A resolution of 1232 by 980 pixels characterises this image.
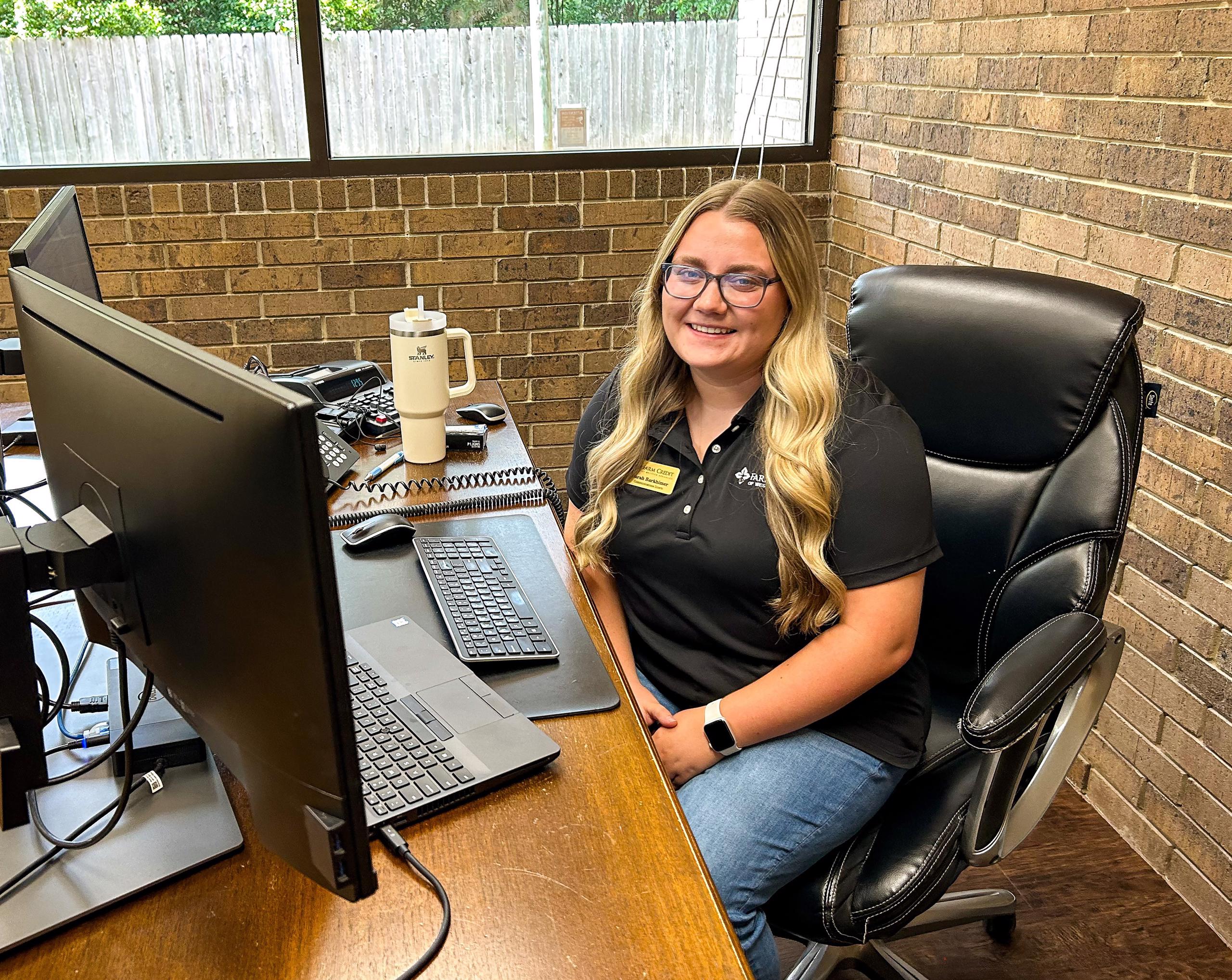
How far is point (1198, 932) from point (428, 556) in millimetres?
1557

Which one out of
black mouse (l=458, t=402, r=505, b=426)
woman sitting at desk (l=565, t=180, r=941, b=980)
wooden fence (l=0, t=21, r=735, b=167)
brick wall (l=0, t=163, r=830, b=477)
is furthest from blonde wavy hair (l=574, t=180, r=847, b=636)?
wooden fence (l=0, t=21, r=735, b=167)

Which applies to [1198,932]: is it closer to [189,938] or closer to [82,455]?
[189,938]

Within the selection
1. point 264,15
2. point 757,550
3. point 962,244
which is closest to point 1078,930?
point 757,550

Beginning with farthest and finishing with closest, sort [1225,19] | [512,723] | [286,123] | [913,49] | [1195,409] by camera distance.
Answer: [286,123] → [913,49] → [1195,409] → [1225,19] → [512,723]

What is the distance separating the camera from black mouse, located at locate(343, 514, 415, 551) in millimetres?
1548

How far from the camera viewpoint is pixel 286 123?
313 centimetres

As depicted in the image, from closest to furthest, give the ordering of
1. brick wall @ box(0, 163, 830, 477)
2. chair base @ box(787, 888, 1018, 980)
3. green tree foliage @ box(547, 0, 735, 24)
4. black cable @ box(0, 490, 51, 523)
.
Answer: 1. black cable @ box(0, 490, 51, 523)
2. chair base @ box(787, 888, 1018, 980)
3. brick wall @ box(0, 163, 830, 477)
4. green tree foliage @ box(547, 0, 735, 24)

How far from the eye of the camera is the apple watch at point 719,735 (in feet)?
4.53

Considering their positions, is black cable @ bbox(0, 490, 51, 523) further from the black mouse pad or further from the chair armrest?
the chair armrest

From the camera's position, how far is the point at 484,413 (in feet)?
6.97

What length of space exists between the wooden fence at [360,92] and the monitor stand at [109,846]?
8.26 feet

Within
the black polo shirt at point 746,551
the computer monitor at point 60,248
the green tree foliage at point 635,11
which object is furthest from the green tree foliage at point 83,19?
the black polo shirt at point 746,551

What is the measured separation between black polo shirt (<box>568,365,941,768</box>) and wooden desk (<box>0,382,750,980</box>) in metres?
0.46

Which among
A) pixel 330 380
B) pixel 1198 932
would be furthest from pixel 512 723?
pixel 1198 932
